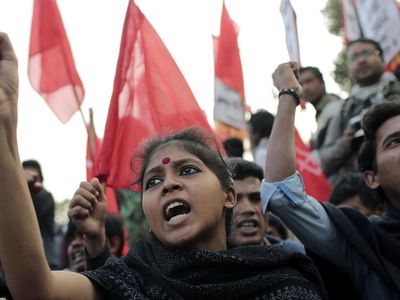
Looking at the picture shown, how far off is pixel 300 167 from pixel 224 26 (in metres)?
1.57

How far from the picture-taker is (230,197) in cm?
268

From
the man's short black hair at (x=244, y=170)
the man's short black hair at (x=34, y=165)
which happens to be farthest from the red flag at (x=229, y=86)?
the man's short black hair at (x=244, y=170)

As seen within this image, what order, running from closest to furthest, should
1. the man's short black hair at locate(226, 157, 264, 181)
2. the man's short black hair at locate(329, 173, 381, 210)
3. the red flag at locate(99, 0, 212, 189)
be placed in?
1. the man's short black hair at locate(226, 157, 264, 181)
2. the red flag at locate(99, 0, 212, 189)
3. the man's short black hair at locate(329, 173, 381, 210)

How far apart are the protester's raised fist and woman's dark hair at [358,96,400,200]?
3.87ft

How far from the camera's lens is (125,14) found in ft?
15.4

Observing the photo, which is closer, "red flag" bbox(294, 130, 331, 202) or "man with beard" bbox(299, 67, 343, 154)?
"red flag" bbox(294, 130, 331, 202)

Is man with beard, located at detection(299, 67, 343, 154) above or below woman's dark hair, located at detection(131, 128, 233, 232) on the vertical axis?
below

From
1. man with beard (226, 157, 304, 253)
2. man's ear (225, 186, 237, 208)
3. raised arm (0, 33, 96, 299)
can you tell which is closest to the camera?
raised arm (0, 33, 96, 299)

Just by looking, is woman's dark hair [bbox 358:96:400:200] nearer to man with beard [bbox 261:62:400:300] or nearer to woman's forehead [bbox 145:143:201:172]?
man with beard [bbox 261:62:400:300]

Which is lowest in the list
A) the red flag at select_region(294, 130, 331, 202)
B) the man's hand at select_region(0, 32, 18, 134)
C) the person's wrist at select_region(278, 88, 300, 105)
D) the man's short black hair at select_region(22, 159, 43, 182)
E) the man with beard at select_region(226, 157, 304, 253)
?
the red flag at select_region(294, 130, 331, 202)

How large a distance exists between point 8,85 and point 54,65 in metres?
3.22

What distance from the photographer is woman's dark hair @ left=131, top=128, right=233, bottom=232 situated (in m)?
2.63

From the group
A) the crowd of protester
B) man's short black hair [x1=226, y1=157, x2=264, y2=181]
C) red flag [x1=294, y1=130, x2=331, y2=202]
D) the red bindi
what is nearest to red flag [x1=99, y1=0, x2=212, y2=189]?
man's short black hair [x1=226, y1=157, x2=264, y2=181]

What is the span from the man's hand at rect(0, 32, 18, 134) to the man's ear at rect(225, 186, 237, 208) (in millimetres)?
1049
